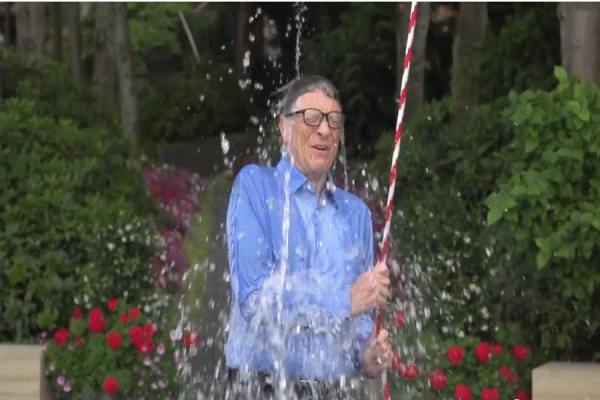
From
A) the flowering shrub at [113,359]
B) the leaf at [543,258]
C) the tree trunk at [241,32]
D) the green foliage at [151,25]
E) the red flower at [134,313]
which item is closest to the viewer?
the leaf at [543,258]

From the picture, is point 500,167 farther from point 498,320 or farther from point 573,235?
point 573,235

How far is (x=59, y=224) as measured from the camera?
30.5 feet

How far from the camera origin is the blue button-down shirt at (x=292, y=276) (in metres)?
4.23

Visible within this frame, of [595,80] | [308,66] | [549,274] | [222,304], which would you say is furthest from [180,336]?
[308,66]

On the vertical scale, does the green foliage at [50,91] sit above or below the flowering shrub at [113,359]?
above

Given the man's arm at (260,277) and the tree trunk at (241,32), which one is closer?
the man's arm at (260,277)

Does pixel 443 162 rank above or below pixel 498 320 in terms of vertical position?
above

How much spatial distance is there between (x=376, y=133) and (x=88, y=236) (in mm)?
13611

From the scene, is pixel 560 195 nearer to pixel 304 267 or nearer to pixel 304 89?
pixel 304 89

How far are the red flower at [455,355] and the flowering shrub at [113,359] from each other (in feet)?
4.51

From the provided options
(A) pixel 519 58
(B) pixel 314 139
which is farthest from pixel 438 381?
(A) pixel 519 58

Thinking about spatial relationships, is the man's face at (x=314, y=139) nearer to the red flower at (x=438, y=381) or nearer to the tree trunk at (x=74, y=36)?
the red flower at (x=438, y=381)

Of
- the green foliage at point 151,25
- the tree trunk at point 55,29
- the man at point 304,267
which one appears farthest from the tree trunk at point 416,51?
the green foliage at point 151,25

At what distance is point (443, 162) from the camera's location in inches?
399
